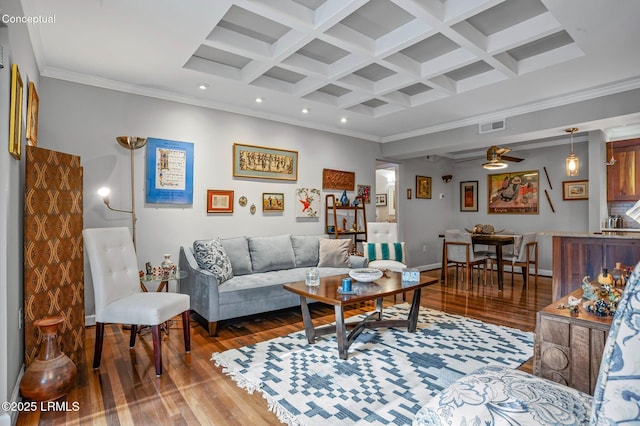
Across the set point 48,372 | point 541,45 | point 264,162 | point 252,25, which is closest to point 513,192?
point 541,45

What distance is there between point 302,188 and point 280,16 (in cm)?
291

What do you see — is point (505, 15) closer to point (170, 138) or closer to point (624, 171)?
point (170, 138)

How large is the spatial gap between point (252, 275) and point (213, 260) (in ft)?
1.79

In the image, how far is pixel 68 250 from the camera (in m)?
2.56

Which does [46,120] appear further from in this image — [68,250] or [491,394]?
[491,394]

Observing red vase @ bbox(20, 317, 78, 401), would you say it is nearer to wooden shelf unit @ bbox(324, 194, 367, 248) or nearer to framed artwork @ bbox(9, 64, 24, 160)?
framed artwork @ bbox(9, 64, 24, 160)

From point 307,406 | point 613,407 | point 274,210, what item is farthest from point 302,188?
point 613,407

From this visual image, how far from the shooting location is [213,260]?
3607 mm

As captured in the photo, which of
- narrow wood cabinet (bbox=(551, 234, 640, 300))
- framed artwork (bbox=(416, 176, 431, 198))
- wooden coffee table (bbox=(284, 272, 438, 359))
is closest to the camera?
wooden coffee table (bbox=(284, 272, 438, 359))

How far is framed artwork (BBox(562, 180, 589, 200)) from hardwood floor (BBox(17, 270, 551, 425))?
3.28 metres

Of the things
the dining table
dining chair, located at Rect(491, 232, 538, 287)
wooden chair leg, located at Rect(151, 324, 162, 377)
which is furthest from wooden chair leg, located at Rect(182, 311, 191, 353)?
dining chair, located at Rect(491, 232, 538, 287)

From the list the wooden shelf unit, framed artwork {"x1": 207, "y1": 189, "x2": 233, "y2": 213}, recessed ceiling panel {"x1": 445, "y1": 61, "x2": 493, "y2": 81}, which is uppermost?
recessed ceiling panel {"x1": 445, "y1": 61, "x2": 493, "y2": 81}

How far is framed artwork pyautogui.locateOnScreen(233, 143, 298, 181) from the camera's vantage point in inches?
178

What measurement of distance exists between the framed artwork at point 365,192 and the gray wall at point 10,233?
441cm
